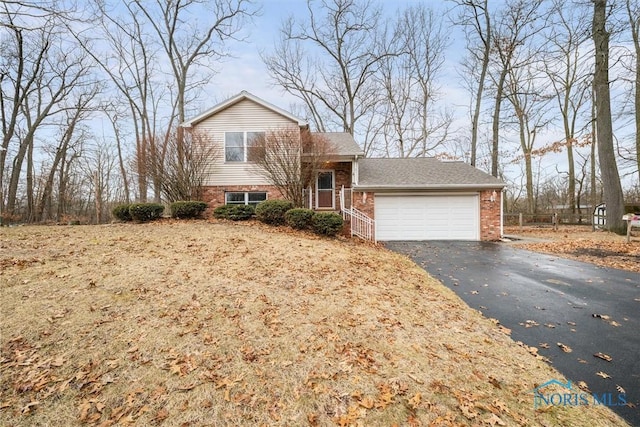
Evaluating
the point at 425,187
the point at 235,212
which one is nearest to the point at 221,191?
the point at 235,212

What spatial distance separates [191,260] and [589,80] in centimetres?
1575

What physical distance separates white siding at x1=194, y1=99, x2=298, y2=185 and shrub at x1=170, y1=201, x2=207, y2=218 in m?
1.70

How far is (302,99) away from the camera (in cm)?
2506

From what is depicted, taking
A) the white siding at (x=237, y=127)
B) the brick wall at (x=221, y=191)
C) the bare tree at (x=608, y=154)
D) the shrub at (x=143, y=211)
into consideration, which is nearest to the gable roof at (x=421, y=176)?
the brick wall at (x=221, y=191)

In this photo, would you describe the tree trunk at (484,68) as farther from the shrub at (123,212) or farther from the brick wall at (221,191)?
the shrub at (123,212)

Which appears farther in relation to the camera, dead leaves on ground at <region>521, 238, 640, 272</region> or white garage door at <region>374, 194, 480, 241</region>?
white garage door at <region>374, 194, 480, 241</region>

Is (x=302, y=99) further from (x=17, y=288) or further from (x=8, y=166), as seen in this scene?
(x=17, y=288)

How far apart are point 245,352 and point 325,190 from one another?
11.3 m

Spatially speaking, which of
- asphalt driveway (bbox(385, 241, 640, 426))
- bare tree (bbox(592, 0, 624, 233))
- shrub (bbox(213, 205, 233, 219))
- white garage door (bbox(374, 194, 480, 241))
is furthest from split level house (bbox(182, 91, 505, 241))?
bare tree (bbox(592, 0, 624, 233))

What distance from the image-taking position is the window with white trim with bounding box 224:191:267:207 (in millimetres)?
13602

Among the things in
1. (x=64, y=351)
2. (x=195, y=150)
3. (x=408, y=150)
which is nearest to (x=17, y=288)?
(x=64, y=351)

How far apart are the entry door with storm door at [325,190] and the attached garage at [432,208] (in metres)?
1.85

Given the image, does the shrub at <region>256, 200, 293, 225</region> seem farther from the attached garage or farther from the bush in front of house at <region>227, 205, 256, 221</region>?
the attached garage

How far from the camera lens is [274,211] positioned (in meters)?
11.1
